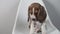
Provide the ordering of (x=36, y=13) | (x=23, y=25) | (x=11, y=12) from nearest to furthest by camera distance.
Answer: (x=36, y=13) < (x=23, y=25) < (x=11, y=12)

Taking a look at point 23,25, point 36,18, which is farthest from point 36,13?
point 23,25

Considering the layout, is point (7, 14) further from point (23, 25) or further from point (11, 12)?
point (23, 25)

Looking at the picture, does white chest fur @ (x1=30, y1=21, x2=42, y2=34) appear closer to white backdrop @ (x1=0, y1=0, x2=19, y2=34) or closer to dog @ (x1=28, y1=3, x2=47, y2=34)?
dog @ (x1=28, y1=3, x2=47, y2=34)

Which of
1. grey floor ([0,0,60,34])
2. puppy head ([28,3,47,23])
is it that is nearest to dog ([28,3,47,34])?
puppy head ([28,3,47,23])

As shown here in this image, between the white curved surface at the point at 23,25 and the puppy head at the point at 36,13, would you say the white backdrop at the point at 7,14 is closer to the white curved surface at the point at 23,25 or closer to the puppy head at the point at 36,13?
the white curved surface at the point at 23,25

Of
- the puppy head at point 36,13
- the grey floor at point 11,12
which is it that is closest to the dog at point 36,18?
the puppy head at point 36,13

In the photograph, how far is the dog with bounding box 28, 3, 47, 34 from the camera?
0.77 meters

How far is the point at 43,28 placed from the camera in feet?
2.75

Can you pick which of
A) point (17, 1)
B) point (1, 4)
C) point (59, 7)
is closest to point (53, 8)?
point (59, 7)

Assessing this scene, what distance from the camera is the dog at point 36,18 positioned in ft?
2.52

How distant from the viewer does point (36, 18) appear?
0.77m

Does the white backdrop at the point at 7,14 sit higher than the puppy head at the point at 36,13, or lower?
higher

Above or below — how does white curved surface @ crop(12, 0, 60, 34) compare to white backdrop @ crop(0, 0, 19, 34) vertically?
below

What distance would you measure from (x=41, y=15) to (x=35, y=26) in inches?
2.8
